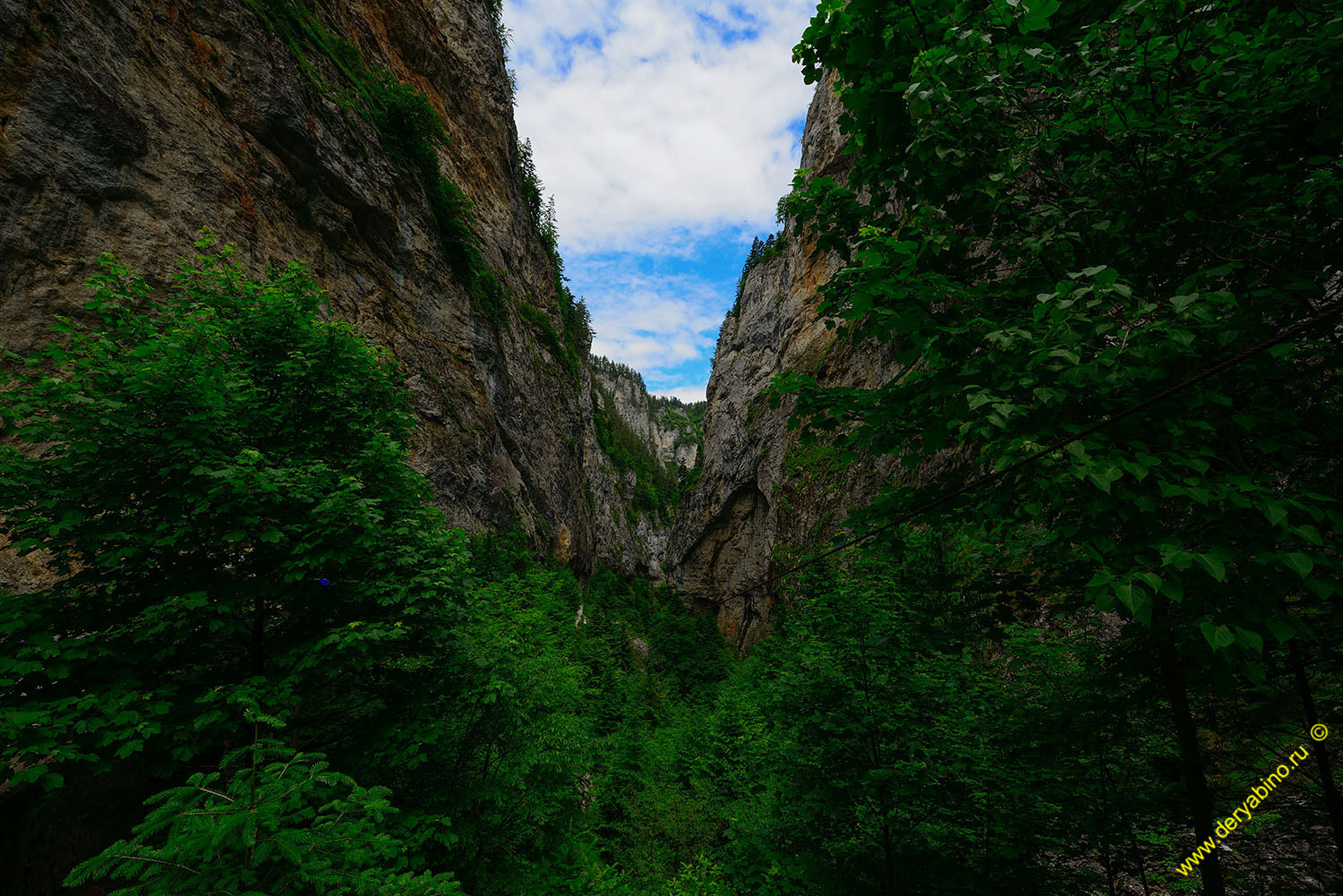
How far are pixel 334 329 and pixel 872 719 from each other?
27.5 ft

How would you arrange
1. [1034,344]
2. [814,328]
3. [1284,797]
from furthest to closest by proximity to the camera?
[814,328]
[1284,797]
[1034,344]

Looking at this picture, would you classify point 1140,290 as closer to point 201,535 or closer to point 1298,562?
point 1298,562

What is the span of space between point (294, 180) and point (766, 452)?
29.5m

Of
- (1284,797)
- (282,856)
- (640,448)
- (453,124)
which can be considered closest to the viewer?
(282,856)

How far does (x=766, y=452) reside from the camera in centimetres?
3569

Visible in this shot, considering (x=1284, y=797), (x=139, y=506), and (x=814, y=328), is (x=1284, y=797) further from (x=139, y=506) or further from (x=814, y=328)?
(x=814, y=328)

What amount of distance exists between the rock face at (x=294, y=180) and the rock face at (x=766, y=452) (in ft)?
45.8

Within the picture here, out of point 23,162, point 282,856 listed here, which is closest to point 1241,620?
point 282,856

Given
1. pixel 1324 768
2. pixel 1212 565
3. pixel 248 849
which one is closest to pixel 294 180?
pixel 248 849

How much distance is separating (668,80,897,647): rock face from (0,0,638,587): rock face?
1397 centimetres

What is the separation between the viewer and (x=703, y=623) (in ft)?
118

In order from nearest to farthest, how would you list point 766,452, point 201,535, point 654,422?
point 201,535 → point 766,452 → point 654,422

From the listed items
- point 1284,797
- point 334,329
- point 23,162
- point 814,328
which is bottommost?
point 1284,797

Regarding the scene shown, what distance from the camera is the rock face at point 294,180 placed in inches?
308
